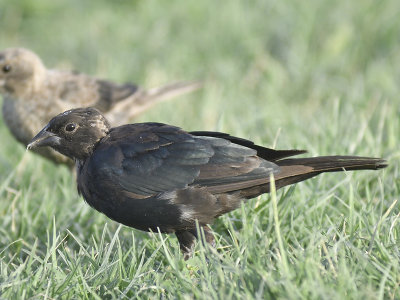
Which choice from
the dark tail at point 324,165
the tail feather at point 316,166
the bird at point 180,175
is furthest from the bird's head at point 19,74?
the dark tail at point 324,165

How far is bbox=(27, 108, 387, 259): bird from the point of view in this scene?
3.74 metres

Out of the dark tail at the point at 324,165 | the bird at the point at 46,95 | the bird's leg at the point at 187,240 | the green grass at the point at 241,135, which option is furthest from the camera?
the bird at the point at 46,95

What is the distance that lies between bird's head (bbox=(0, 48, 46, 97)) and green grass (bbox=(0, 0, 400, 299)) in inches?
22.1

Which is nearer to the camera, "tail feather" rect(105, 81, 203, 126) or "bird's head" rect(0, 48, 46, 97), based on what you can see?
"bird's head" rect(0, 48, 46, 97)

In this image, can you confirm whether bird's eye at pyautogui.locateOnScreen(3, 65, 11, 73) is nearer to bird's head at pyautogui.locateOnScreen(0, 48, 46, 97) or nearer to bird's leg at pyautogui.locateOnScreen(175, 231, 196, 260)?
bird's head at pyautogui.locateOnScreen(0, 48, 46, 97)

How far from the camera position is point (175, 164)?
12.4 ft

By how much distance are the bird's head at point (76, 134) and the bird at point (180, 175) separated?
179mm

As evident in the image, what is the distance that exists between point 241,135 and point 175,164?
6.51ft

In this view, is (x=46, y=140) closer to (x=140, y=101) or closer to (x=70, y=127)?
(x=70, y=127)

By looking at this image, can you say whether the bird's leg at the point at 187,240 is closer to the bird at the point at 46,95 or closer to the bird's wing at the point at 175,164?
the bird's wing at the point at 175,164

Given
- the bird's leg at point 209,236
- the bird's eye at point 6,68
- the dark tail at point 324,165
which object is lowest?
the bird's leg at point 209,236

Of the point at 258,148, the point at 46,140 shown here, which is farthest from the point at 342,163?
the point at 46,140

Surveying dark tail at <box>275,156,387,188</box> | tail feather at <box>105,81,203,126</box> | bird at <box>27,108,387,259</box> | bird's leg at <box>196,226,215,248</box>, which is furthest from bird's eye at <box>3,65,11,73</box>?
dark tail at <box>275,156,387,188</box>

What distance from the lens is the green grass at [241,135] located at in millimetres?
3176
